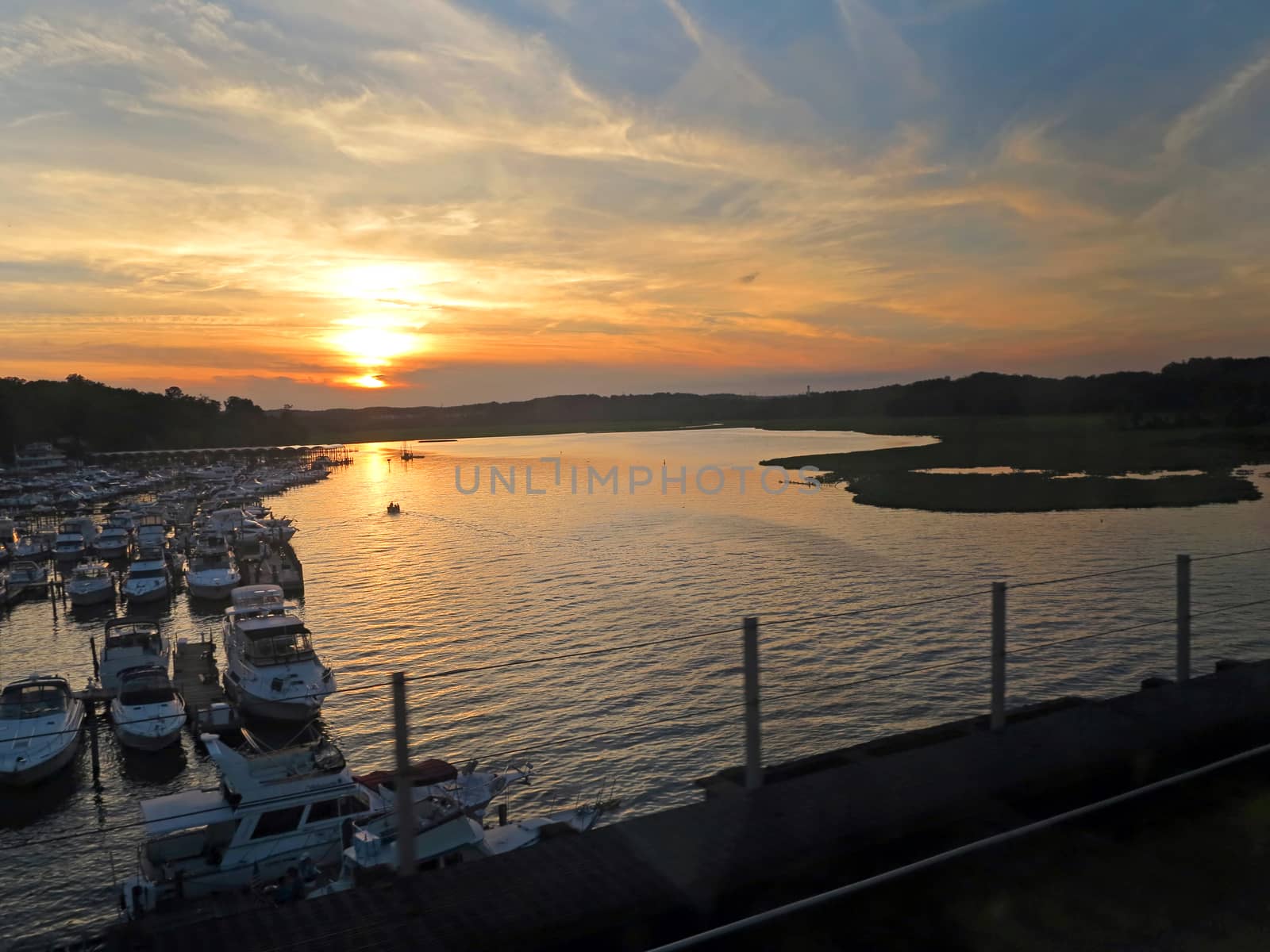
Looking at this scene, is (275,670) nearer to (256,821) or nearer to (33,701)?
(33,701)

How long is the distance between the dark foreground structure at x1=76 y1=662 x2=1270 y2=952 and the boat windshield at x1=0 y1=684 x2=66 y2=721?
1783 centimetres

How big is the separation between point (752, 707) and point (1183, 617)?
420 centimetres

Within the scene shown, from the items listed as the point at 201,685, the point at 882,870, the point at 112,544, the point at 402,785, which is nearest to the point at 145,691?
the point at 201,685

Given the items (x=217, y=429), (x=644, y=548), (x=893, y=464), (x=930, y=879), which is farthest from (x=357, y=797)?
(x=217, y=429)

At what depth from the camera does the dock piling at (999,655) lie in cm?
625

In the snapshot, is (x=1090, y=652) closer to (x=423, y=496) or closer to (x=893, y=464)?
(x=893, y=464)

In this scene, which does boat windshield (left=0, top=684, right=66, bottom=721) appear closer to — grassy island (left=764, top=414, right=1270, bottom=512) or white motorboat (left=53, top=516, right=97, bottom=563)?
white motorboat (left=53, top=516, right=97, bottom=563)

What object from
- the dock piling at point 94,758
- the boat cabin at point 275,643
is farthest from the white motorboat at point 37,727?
the boat cabin at point 275,643

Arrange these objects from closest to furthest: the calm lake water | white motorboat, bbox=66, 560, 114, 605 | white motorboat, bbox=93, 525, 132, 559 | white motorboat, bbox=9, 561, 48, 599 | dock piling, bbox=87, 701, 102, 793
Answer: the calm lake water, dock piling, bbox=87, 701, 102, 793, white motorboat, bbox=66, 560, 114, 605, white motorboat, bbox=9, 561, 48, 599, white motorboat, bbox=93, 525, 132, 559

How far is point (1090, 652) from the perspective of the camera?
2098 cm

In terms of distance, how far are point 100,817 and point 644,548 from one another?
26.1m

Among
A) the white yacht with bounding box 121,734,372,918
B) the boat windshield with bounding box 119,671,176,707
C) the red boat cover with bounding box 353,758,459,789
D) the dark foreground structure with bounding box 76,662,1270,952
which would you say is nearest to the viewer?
the dark foreground structure with bounding box 76,662,1270,952

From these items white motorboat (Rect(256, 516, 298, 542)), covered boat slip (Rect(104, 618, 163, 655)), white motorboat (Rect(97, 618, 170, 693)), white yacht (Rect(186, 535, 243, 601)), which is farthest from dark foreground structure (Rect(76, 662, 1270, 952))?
white motorboat (Rect(256, 516, 298, 542))

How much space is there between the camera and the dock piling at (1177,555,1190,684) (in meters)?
7.16
